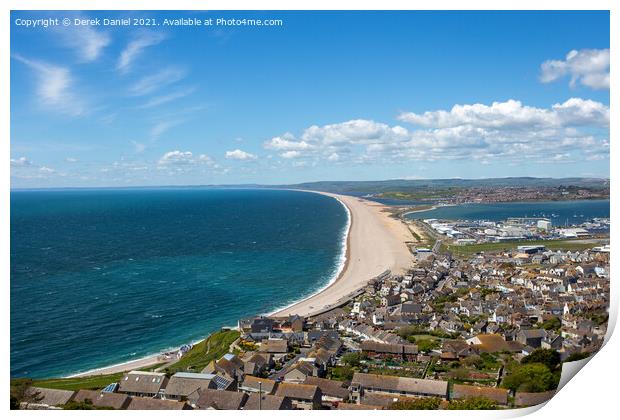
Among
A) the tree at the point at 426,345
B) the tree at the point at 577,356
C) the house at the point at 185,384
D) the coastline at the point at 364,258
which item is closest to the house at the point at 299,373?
the house at the point at 185,384

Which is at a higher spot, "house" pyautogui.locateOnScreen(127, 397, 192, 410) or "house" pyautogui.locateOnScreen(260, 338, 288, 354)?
"house" pyautogui.locateOnScreen(127, 397, 192, 410)

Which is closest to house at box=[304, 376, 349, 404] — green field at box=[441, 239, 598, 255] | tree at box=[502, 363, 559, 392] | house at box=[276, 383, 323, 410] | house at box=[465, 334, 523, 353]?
house at box=[276, 383, 323, 410]

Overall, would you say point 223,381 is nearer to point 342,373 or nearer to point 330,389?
point 330,389

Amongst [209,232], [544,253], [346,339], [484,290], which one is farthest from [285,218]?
[346,339]

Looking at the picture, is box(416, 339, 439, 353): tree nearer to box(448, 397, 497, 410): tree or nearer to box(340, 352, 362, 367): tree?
box(340, 352, 362, 367): tree

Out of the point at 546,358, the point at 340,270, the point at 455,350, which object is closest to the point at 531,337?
the point at 455,350

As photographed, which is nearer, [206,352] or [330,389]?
[330,389]

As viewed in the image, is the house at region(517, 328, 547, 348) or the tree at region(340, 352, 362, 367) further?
the house at region(517, 328, 547, 348)
